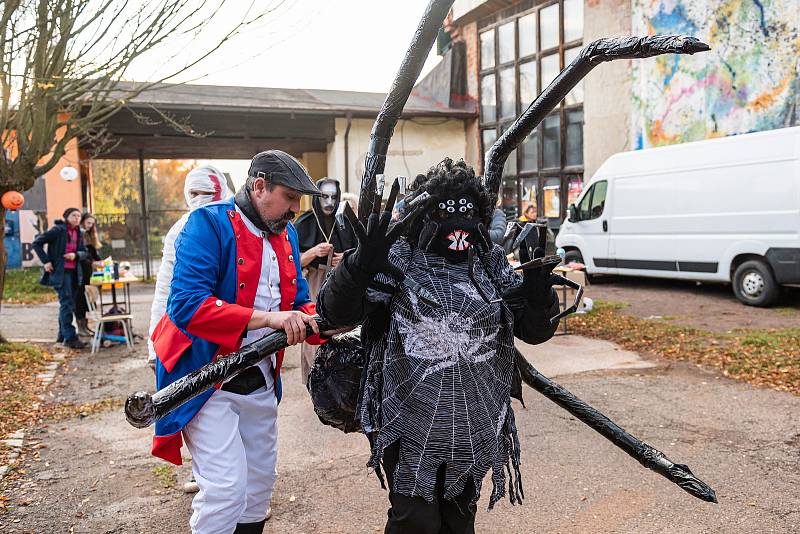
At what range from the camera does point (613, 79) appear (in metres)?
14.2

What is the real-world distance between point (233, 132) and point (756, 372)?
13.2 meters

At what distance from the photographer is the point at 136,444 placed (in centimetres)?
518

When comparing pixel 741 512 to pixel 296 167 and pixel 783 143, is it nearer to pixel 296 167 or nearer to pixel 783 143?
pixel 296 167

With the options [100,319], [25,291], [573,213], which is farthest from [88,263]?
[573,213]

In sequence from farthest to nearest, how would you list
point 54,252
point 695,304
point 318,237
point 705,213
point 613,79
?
point 613,79 < point 695,304 < point 705,213 < point 54,252 < point 318,237

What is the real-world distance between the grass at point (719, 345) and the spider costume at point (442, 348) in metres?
4.93

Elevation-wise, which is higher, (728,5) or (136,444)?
(728,5)

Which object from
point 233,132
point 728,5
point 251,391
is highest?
point 728,5

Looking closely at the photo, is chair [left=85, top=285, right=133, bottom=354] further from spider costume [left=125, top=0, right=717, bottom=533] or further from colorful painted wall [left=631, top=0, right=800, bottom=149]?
colorful painted wall [left=631, top=0, right=800, bottom=149]

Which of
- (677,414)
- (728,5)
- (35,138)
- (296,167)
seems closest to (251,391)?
(296,167)

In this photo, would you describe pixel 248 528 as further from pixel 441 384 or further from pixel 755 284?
pixel 755 284

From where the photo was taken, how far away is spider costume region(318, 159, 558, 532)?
2344 millimetres

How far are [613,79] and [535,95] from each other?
2540 millimetres

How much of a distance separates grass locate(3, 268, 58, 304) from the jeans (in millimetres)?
6400
